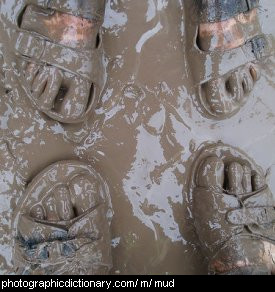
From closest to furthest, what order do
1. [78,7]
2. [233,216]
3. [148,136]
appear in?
[78,7] < [233,216] < [148,136]

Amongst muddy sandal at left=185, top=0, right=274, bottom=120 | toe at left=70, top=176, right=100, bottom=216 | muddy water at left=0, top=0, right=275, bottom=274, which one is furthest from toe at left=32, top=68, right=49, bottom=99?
muddy sandal at left=185, top=0, right=274, bottom=120

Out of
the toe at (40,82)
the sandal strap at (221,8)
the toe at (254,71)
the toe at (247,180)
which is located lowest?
the toe at (247,180)

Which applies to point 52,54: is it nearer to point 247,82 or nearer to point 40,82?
point 40,82

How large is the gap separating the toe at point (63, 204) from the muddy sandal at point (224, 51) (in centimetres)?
65

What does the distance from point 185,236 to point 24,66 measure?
0.92 meters

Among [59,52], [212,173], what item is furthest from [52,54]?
[212,173]

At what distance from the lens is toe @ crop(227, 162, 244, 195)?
1.88 meters

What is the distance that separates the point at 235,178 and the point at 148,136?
38 cm

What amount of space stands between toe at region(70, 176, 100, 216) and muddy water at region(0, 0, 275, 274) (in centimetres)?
12

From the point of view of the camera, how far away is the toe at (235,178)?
1880 millimetres

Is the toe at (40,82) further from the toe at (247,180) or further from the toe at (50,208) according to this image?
the toe at (247,180)

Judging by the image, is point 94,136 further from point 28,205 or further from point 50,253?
point 50,253

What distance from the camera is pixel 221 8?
1.82m

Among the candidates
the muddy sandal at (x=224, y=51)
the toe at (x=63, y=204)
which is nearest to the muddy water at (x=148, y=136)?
the muddy sandal at (x=224, y=51)
